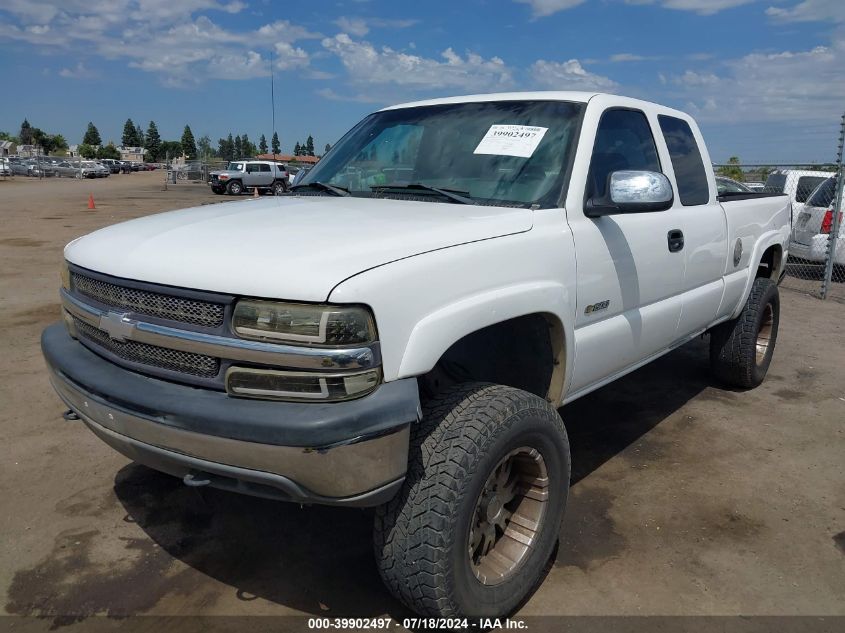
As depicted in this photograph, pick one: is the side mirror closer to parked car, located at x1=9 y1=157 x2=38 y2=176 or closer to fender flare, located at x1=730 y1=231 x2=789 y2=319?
fender flare, located at x1=730 y1=231 x2=789 y2=319

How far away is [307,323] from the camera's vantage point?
2.05 m

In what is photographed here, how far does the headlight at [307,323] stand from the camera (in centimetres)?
204

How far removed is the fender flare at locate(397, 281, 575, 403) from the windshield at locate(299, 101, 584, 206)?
1.59 ft

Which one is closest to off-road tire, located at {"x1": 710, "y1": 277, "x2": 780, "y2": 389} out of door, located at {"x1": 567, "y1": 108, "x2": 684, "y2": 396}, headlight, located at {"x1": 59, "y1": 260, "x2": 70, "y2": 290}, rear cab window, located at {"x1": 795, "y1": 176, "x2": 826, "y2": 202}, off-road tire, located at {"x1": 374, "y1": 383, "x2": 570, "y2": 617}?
door, located at {"x1": 567, "y1": 108, "x2": 684, "y2": 396}

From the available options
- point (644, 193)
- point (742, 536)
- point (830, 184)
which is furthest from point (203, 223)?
point (830, 184)

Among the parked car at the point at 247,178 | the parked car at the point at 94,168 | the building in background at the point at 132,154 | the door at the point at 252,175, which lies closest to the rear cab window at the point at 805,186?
the parked car at the point at 247,178

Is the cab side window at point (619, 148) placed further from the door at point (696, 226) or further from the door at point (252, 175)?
the door at point (252, 175)

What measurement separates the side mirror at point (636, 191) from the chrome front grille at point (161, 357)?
1.81m

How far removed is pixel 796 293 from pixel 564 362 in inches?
334

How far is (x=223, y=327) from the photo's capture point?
7.08 feet

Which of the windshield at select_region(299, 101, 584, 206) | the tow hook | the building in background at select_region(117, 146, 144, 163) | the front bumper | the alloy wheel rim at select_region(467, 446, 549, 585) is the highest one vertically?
the building in background at select_region(117, 146, 144, 163)

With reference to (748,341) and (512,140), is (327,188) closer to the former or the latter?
(512,140)

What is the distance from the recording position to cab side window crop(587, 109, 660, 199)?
327cm

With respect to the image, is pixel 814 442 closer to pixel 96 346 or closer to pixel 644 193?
pixel 644 193
